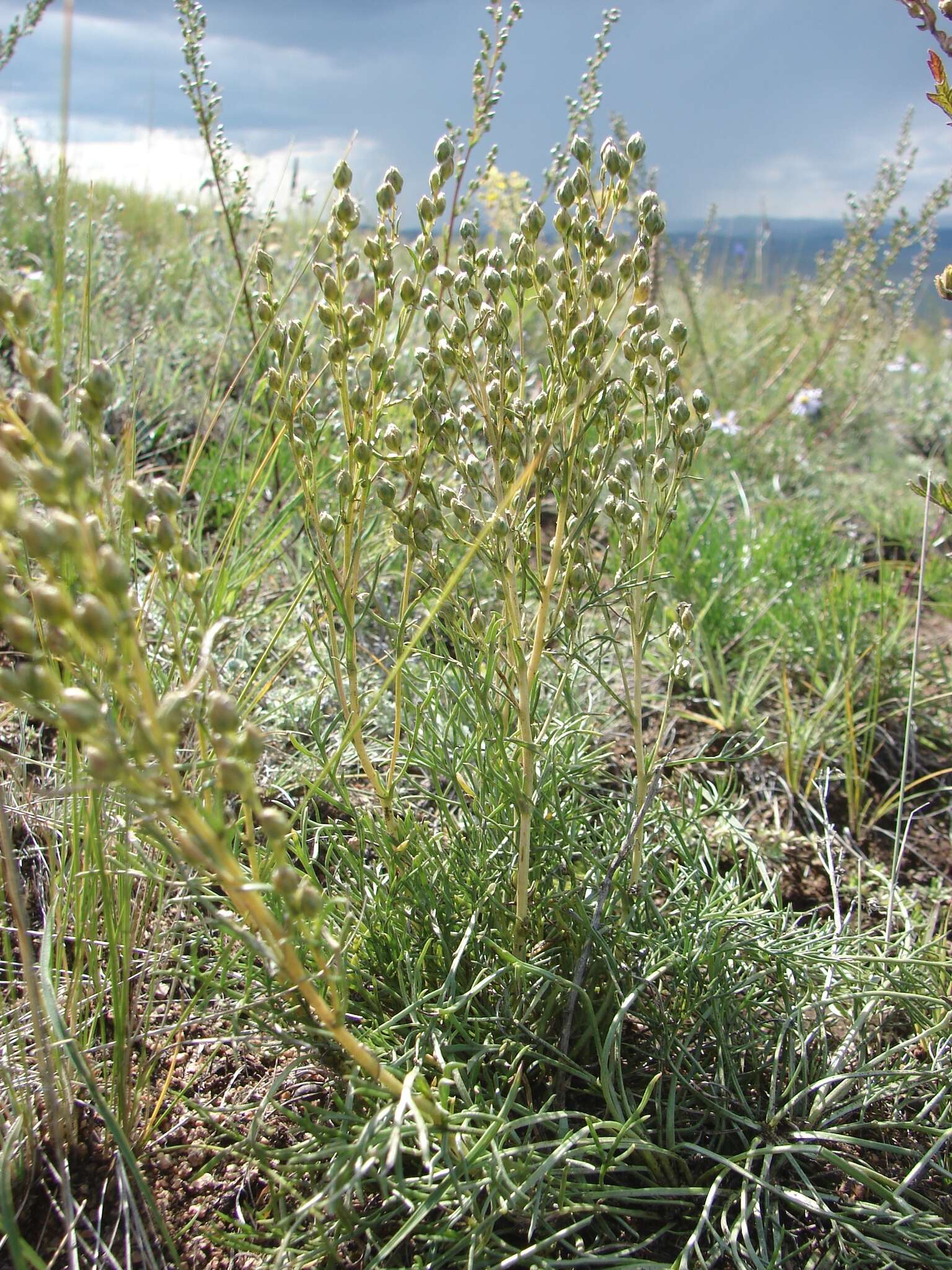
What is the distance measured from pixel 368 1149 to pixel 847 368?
237 inches

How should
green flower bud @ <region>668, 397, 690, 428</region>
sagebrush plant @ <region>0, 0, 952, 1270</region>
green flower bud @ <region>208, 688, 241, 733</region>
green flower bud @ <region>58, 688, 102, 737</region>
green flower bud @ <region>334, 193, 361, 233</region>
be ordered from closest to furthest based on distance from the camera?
1. green flower bud @ <region>58, 688, 102, 737</region>
2. green flower bud @ <region>208, 688, 241, 733</region>
3. sagebrush plant @ <region>0, 0, 952, 1270</region>
4. green flower bud @ <region>334, 193, 361, 233</region>
5. green flower bud @ <region>668, 397, 690, 428</region>

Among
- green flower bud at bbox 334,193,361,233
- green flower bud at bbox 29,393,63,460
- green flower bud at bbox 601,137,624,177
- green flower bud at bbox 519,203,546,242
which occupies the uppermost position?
green flower bud at bbox 601,137,624,177

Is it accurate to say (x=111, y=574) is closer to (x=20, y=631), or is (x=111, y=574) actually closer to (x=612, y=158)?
(x=20, y=631)

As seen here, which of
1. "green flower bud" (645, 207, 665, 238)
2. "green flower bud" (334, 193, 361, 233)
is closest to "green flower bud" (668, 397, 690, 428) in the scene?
"green flower bud" (645, 207, 665, 238)

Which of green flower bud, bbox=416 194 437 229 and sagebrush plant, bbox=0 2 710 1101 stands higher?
green flower bud, bbox=416 194 437 229

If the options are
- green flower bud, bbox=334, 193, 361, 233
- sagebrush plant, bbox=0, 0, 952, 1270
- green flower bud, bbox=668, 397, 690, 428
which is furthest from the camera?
green flower bud, bbox=668, 397, 690, 428

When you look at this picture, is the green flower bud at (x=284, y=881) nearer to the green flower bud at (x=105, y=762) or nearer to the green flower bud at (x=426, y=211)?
the green flower bud at (x=105, y=762)

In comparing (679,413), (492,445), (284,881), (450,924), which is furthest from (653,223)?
(450,924)

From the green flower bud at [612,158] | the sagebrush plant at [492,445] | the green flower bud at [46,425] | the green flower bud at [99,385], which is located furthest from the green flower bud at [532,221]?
the green flower bud at [46,425]

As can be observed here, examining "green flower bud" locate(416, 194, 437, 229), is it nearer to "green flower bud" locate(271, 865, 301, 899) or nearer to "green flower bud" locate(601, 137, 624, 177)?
"green flower bud" locate(601, 137, 624, 177)

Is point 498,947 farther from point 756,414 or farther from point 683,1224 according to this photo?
point 756,414

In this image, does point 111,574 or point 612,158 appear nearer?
point 111,574

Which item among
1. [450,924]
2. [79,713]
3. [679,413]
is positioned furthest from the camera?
[450,924]

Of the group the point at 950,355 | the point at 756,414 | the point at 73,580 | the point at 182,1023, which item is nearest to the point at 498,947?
the point at 182,1023
